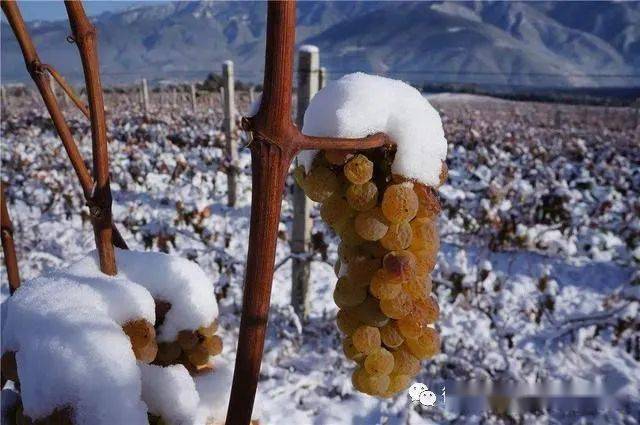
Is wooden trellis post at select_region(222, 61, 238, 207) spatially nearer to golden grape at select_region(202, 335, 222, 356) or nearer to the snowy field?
the snowy field

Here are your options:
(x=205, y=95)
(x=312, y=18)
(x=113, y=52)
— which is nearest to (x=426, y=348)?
(x=205, y=95)

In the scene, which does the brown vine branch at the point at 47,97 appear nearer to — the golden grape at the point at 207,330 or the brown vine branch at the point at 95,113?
the brown vine branch at the point at 95,113

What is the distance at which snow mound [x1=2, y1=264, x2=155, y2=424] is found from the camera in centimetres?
49

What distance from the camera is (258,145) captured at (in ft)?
1.47

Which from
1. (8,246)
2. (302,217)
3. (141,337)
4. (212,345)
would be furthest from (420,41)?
(141,337)

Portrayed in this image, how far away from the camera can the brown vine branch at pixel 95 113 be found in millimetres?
553

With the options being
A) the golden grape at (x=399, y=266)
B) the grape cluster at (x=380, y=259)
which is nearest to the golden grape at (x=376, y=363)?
the grape cluster at (x=380, y=259)

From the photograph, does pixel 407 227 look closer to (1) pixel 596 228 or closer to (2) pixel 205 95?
(1) pixel 596 228

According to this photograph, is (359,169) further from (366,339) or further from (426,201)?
(366,339)

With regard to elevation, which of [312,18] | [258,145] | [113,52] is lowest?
[113,52]

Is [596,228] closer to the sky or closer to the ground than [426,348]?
closer to the ground

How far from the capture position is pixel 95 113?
0.55 metres

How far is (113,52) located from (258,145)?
18210 centimetres

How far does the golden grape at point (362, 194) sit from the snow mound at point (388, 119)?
4cm
